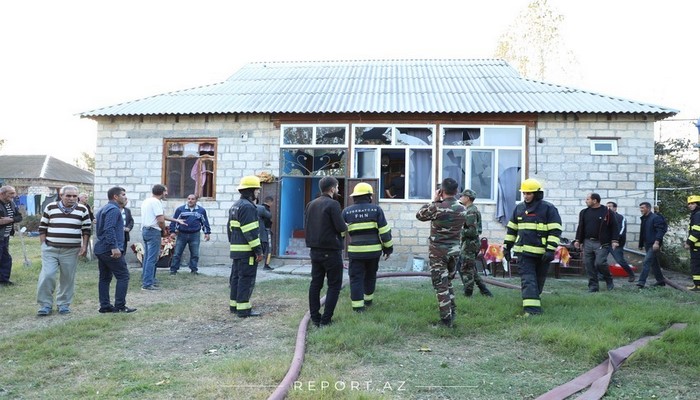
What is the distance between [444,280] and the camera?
6.08 metres

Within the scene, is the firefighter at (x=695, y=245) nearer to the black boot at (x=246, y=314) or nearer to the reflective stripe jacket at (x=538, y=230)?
the reflective stripe jacket at (x=538, y=230)

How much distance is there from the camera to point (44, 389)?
4.10 metres

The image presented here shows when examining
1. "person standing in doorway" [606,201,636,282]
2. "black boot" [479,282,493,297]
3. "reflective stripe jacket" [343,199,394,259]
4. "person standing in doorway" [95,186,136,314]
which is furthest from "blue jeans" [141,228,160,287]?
"person standing in doorway" [606,201,636,282]

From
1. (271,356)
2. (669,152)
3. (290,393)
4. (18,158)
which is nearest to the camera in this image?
(290,393)

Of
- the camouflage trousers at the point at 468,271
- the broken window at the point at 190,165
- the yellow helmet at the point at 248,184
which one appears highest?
the broken window at the point at 190,165

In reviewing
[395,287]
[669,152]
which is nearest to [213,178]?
[395,287]

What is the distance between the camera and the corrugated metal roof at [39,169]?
112ft

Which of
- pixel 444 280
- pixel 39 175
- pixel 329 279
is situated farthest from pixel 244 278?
pixel 39 175

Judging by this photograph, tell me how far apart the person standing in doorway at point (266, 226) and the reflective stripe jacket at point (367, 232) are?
4.33 m

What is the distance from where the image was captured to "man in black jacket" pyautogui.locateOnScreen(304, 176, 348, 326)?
5.89m

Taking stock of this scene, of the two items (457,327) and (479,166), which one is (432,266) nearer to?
(457,327)

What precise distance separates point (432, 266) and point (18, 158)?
40661 mm

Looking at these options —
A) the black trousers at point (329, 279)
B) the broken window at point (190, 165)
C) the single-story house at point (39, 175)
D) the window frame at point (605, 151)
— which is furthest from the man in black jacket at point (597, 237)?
the single-story house at point (39, 175)

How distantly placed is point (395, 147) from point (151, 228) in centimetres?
583
